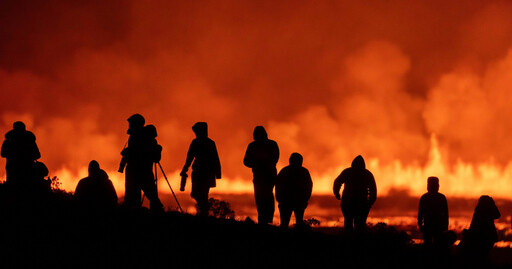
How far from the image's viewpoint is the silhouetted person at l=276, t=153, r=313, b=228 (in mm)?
24516

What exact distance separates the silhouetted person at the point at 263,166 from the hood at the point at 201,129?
1397 mm

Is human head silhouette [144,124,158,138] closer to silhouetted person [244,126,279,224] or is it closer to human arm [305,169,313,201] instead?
silhouetted person [244,126,279,224]

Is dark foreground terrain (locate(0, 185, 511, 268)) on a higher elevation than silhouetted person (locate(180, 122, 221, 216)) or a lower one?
lower

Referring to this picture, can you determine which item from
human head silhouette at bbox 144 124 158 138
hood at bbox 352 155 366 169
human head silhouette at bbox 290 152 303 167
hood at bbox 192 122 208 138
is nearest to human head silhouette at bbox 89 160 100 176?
human head silhouette at bbox 144 124 158 138

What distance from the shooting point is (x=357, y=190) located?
79.5 feet

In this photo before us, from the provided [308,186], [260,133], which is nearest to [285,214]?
[308,186]

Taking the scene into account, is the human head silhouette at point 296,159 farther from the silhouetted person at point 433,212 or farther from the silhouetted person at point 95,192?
the silhouetted person at point 95,192

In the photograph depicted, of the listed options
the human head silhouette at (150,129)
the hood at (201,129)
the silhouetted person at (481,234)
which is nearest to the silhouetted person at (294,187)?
the hood at (201,129)

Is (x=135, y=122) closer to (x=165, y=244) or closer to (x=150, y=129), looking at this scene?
(x=150, y=129)

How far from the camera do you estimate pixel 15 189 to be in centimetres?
2569

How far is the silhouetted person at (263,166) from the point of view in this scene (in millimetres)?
24797

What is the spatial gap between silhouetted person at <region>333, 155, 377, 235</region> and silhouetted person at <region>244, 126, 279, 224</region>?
1.90m

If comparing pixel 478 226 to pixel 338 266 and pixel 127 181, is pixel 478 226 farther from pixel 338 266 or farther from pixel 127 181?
pixel 127 181

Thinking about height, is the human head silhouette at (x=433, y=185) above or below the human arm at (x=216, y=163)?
below
